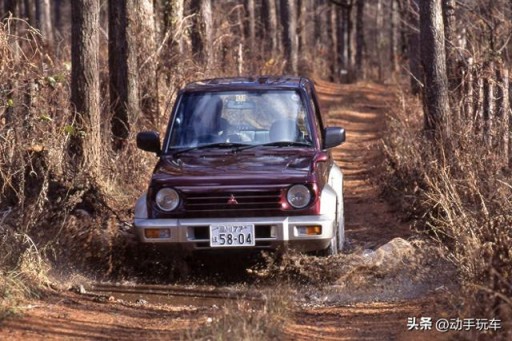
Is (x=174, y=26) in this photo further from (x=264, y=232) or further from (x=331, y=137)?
(x=264, y=232)

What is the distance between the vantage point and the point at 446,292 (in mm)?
7223

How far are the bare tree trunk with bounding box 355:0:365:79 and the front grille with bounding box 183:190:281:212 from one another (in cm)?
3162

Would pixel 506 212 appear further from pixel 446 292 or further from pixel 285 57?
pixel 285 57

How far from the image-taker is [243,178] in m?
8.03

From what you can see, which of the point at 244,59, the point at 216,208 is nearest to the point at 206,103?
the point at 216,208

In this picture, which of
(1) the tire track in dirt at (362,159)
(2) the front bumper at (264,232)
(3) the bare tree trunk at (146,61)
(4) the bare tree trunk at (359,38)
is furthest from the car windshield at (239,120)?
(4) the bare tree trunk at (359,38)

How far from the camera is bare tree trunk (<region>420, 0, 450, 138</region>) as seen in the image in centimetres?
1189

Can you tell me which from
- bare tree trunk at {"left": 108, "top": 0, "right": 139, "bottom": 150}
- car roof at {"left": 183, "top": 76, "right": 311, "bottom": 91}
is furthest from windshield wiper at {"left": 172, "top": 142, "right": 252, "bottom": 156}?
bare tree trunk at {"left": 108, "top": 0, "right": 139, "bottom": 150}

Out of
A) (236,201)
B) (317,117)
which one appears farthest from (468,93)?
(236,201)

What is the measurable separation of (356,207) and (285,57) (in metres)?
17.0

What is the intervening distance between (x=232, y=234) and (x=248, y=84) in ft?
6.75

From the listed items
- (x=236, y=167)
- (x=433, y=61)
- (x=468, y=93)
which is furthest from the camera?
(x=433, y=61)

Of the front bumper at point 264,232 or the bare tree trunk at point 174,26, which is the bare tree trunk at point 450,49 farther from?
the front bumper at point 264,232

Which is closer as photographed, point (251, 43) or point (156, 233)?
point (156, 233)
